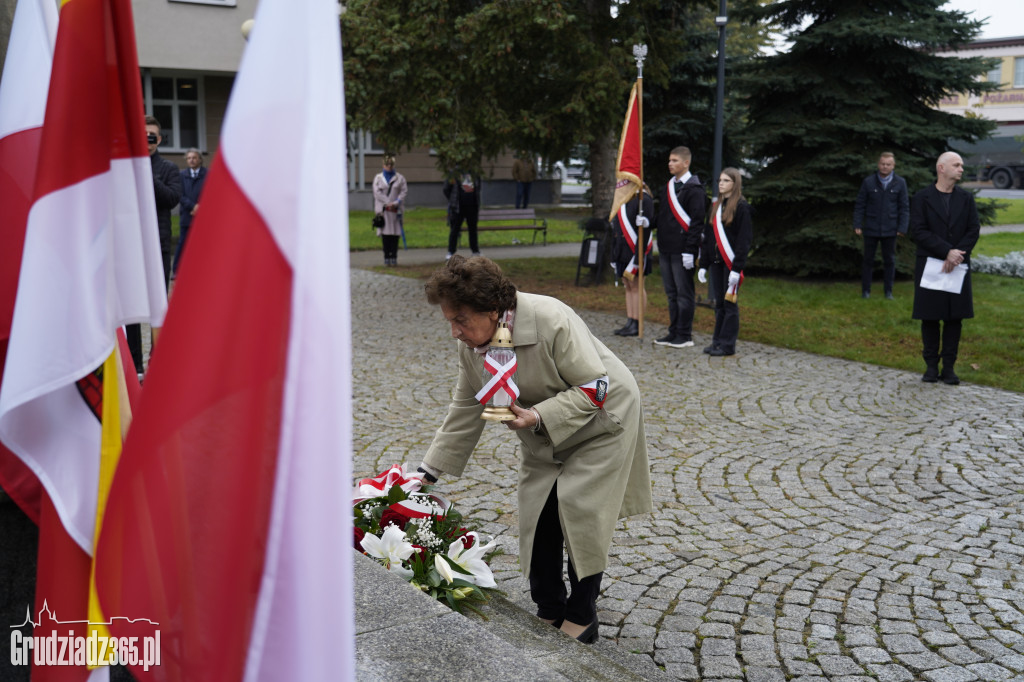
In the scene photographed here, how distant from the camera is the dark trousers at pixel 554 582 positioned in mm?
4281

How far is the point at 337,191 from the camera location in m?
1.53

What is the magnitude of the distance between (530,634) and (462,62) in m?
11.9

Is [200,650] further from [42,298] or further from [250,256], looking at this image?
[42,298]

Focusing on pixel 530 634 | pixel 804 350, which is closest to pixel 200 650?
pixel 530 634

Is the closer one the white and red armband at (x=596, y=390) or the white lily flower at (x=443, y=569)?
the white and red armband at (x=596, y=390)

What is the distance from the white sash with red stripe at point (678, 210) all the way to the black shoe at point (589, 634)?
778 cm

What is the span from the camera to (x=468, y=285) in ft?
11.9

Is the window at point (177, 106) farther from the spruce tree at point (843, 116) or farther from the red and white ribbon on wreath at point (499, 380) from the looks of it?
the red and white ribbon on wreath at point (499, 380)

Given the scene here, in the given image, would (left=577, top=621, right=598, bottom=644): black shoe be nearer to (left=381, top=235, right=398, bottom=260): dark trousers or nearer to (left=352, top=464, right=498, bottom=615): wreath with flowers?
(left=352, top=464, right=498, bottom=615): wreath with flowers

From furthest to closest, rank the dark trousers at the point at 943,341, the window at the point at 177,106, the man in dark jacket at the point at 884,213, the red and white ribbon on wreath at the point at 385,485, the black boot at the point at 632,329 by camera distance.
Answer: the window at the point at 177,106 → the man in dark jacket at the point at 884,213 → the black boot at the point at 632,329 → the dark trousers at the point at 943,341 → the red and white ribbon on wreath at the point at 385,485

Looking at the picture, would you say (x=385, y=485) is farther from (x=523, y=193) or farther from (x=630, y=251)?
(x=523, y=193)

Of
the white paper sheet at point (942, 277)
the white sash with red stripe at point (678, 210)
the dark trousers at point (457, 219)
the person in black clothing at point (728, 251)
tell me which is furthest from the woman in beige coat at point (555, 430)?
the dark trousers at point (457, 219)

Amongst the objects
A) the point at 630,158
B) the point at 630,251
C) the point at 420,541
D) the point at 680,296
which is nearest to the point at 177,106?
the point at 630,158

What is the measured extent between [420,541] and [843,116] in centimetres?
1494
